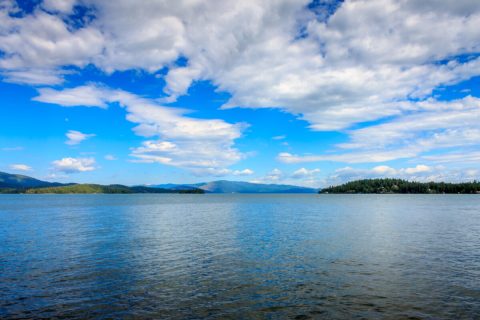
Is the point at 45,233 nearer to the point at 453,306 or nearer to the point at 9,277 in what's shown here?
the point at 9,277

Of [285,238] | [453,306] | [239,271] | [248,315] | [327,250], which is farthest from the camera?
[285,238]

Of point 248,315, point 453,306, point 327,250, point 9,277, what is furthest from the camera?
point 327,250

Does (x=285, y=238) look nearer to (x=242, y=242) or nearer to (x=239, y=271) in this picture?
(x=242, y=242)

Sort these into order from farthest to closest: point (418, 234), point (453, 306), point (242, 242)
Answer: point (418, 234), point (242, 242), point (453, 306)

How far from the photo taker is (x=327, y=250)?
46.5 metres

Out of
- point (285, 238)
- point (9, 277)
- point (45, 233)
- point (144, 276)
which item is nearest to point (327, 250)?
point (285, 238)

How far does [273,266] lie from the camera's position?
122 ft

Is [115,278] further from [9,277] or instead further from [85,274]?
[9,277]

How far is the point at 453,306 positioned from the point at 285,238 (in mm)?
34547

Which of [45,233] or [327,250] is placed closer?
[327,250]

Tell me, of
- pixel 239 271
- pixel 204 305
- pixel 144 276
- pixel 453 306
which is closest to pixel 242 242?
pixel 239 271

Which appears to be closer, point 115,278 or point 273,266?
point 115,278

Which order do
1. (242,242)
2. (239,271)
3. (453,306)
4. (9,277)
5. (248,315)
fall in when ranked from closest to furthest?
(248,315)
(453,306)
(9,277)
(239,271)
(242,242)

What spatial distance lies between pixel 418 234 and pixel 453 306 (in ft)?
138
